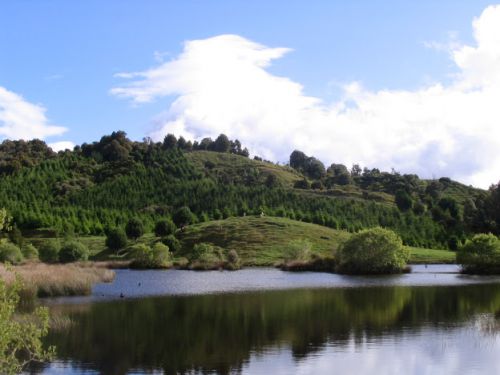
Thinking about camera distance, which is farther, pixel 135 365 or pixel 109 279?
pixel 109 279

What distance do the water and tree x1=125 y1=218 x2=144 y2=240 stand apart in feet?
312

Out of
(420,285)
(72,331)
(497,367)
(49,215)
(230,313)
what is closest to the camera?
(497,367)

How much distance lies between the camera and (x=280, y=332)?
47.4m

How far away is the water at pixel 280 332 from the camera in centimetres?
3641

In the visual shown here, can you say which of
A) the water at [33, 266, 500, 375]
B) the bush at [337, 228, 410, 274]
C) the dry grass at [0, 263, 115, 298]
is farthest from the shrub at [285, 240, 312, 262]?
the dry grass at [0, 263, 115, 298]

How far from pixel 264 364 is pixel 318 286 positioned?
52.7m

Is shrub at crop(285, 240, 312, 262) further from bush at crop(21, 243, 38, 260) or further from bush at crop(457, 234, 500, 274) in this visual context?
bush at crop(21, 243, 38, 260)

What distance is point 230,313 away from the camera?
191 ft

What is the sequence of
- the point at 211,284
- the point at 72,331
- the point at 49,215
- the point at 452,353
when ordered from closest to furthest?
the point at 452,353 → the point at 72,331 → the point at 211,284 → the point at 49,215

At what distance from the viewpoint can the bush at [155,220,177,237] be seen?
175 m

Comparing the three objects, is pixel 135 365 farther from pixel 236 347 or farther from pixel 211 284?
pixel 211 284

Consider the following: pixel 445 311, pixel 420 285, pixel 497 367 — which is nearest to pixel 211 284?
pixel 420 285

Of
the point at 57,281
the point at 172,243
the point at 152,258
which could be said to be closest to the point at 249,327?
the point at 57,281

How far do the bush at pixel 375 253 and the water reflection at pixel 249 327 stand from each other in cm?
4117
